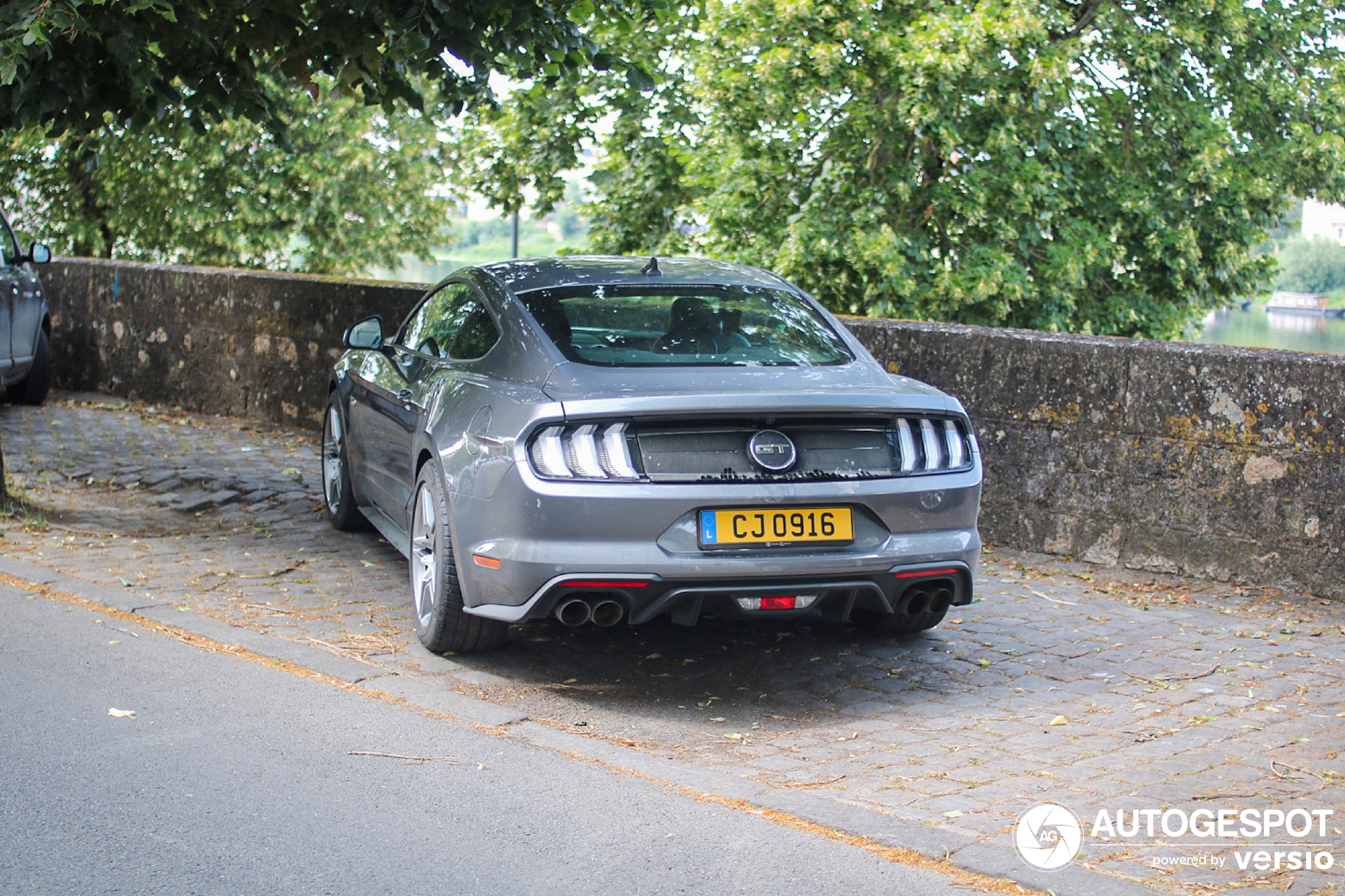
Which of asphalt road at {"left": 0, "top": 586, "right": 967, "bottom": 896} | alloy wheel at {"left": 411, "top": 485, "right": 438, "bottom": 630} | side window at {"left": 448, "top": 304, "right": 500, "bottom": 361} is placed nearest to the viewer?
asphalt road at {"left": 0, "top": 586, "right": 967, "bottom": 896}

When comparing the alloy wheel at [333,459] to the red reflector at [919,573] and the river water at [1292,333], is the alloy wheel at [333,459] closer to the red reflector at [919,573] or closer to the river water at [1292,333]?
the red reflector at [919,573]

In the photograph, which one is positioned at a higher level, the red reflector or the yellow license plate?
the yellow license plate

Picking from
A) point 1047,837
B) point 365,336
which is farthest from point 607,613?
point 365,336

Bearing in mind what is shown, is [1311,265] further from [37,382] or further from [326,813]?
[326,813]

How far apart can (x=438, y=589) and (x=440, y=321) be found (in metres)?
1.66

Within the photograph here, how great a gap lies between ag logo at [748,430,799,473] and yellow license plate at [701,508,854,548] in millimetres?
152

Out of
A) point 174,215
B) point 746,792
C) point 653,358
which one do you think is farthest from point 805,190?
point 174,215

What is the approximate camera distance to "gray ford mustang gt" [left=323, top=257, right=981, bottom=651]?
194 inches

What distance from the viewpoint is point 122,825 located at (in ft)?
12.6

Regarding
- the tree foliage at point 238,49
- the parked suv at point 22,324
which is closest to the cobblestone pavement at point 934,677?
the tree foliage at point 238,49

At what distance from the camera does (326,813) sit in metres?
3.97

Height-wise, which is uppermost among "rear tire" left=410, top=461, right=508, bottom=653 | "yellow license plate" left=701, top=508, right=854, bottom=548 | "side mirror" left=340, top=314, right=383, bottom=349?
"side mirror" left=340, top=314, right=383, bottom=349

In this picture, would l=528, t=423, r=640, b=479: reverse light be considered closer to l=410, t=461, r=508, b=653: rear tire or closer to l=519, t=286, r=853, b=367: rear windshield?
l=519, t=286, r=853, b=367: rear windshield

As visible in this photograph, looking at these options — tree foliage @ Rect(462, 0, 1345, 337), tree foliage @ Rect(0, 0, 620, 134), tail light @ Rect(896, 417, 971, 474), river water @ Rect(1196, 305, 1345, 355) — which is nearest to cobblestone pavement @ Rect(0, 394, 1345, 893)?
tail light @ Rect(896, 417, 971, 474)
